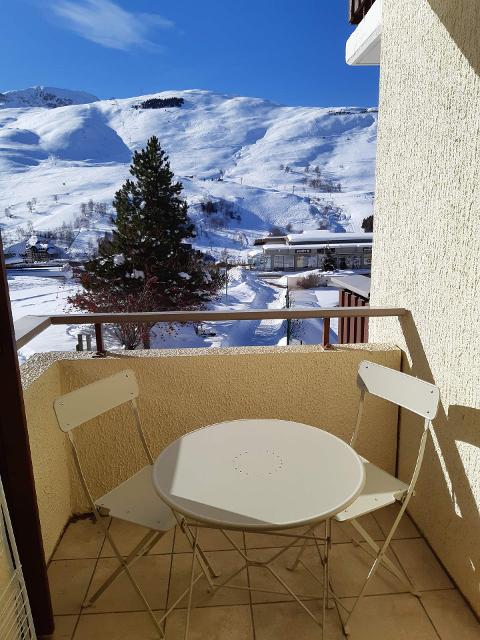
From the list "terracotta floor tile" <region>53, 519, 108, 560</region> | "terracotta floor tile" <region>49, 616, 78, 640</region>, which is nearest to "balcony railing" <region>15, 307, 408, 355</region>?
"terracotta floor tile" <region>53, 519, 108, 560</region>

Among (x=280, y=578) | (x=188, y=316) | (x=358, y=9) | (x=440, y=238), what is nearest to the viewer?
(x=280, y=578)

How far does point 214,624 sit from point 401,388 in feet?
3.92

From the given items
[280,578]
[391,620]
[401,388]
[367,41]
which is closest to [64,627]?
[280,578]

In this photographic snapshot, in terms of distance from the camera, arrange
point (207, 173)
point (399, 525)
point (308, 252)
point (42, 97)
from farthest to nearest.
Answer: point (42, 97)
point (207, 173)
point (308, 252)
point (399, 525)

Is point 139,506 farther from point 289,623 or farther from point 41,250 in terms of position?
point 41,250

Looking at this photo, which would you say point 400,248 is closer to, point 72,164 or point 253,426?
point 253,426

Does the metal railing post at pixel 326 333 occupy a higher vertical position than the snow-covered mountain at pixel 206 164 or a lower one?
lower

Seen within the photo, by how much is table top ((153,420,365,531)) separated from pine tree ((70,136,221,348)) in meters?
13.9

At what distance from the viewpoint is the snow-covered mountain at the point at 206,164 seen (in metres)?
22.1

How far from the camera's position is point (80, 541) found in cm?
220

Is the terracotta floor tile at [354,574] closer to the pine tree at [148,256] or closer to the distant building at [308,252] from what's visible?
the pine tree at [148,256]

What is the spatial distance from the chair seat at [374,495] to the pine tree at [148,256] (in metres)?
14.0

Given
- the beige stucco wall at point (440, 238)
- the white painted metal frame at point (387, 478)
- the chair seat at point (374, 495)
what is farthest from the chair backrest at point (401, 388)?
the chair seat at point (374, 495)

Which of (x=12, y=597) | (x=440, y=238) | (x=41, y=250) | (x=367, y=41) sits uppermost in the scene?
(x=367, y=41)
